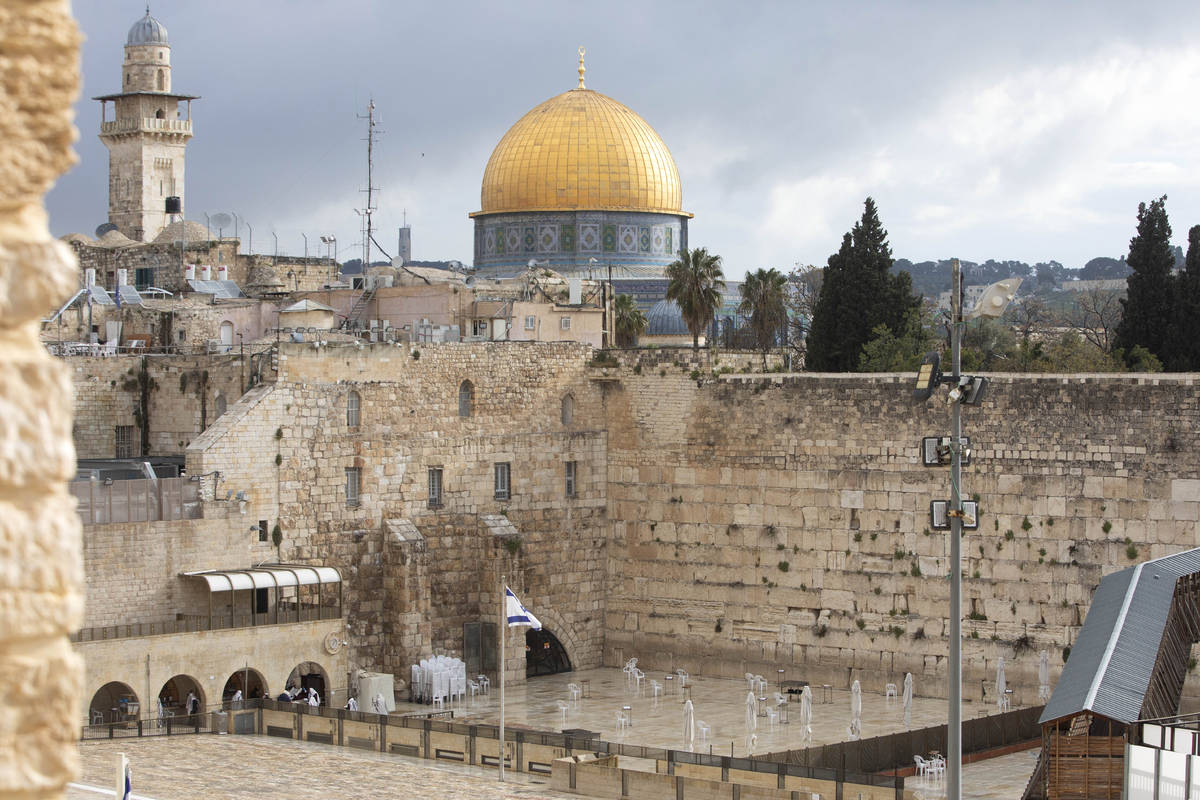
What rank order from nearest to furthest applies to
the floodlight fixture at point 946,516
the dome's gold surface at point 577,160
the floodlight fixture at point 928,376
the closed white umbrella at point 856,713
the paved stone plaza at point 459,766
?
the floodlight fixture at point 928,376
the floodlight fixture at point 946,516
the paved stone plaza at point 459,766
the closed white umbrella at point 856,713
the dome's gold surface at point 577,160

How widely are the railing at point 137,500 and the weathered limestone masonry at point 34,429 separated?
2226cm

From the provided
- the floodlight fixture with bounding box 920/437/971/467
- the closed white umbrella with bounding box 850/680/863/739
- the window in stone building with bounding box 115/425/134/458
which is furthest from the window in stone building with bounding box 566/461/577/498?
the floodlight fixture with bounding box 920/437/971/467

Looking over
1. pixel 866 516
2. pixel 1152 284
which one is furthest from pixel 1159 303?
pixel 866 516

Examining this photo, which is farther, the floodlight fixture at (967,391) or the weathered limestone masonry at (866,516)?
the weathered limestone masonry at (866,516)

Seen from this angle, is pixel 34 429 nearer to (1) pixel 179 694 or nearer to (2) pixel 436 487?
(1) pixel 179 694

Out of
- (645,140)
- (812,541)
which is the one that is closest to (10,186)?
(812,541)

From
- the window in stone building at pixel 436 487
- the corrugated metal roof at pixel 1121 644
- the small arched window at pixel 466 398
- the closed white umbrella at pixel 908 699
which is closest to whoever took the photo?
the corrugated metal roof at pixel 1121 644

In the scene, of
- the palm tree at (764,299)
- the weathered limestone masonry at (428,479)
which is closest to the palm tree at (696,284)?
the palm tree at (764,299)

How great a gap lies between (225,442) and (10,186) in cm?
2451

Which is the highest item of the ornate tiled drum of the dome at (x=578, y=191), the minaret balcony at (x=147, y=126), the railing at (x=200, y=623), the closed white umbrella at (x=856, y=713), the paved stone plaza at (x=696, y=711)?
the minaret balcony at (x=147, y=126)

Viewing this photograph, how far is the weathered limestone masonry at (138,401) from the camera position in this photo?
106 ft

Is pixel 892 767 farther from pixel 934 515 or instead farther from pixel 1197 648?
pixel 934 515

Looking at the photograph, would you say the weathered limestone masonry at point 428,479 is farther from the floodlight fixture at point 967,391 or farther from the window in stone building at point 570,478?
the floodlight fixture at point 967,391

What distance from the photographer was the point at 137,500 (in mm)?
26547
